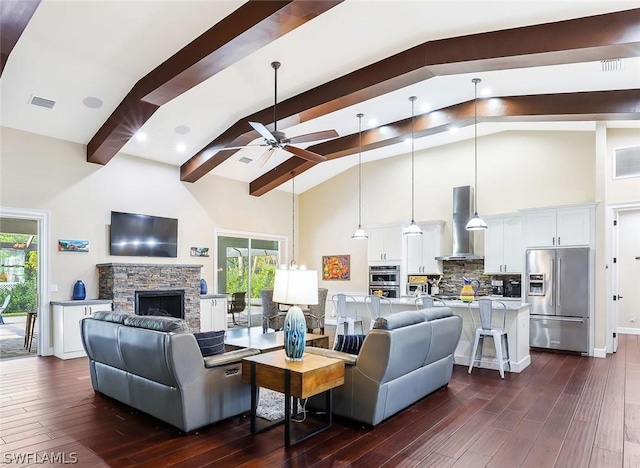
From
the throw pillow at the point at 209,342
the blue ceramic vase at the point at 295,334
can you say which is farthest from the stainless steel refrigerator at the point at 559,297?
the throw pillow at the point at 209,342

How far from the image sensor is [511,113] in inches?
247

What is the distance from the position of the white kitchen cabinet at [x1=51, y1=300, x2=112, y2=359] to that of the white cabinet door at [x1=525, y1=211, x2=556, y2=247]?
743 cm

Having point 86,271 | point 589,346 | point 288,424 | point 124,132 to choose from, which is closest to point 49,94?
point 124,132

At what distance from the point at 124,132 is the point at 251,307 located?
5.13 metres

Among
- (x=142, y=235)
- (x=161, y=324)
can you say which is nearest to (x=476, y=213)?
(x=161, y=324)

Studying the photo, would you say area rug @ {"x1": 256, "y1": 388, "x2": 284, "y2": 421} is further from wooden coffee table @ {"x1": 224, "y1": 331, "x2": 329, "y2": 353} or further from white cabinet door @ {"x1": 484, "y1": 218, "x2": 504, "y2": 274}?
white cabinet door @ {"x1": 484, "y1": 218, "x2": 504, "y2": 274}

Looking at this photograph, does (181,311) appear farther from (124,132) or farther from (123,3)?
(123,3)

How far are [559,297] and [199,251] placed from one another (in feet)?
22.5

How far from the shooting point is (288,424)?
3260 mm

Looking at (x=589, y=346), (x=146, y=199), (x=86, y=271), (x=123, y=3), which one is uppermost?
(x=123, y=3)

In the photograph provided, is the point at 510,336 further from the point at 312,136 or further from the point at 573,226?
the point at 312,136

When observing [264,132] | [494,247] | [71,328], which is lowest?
[71,328]

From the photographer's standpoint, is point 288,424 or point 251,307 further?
point 251,307

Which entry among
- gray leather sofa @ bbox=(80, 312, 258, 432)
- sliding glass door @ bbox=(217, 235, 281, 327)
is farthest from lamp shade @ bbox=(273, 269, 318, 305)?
sliding glass door @ bbox=(217, 235, 281, 327)
